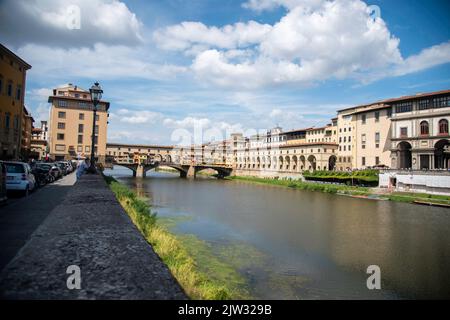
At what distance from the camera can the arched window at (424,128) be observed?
2023 inches

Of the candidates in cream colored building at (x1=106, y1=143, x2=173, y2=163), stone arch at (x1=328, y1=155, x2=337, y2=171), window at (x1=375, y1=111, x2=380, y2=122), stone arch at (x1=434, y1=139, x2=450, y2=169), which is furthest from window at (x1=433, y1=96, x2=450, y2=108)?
cream colored building at (x1=106, y1=143, x2=173, y2=163)

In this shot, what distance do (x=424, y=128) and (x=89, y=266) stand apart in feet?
194

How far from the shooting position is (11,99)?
3534 centimetres

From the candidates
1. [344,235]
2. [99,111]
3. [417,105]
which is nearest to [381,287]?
[344,235]

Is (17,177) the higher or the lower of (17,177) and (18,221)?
the higher

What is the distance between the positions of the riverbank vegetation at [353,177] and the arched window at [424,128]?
955cm

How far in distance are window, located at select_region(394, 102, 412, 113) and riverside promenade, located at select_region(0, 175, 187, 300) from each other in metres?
59.2

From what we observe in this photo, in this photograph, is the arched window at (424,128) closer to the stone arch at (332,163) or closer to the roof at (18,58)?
the stone arch at (332,163)

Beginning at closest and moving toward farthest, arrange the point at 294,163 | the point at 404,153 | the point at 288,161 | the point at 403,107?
1. the point at 403,107
2. the point at 404,153
3. the point at 294,163
4. the point at 288,161

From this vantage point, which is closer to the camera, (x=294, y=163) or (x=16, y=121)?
(x=16, y=121)

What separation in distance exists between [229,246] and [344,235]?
26.9 ft

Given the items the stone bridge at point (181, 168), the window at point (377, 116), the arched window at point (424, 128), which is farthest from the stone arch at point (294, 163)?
the arched window at point (424, 128)

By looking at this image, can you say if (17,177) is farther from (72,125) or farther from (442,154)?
(72,125)

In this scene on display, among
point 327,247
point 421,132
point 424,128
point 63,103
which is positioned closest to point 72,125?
point 63,103
